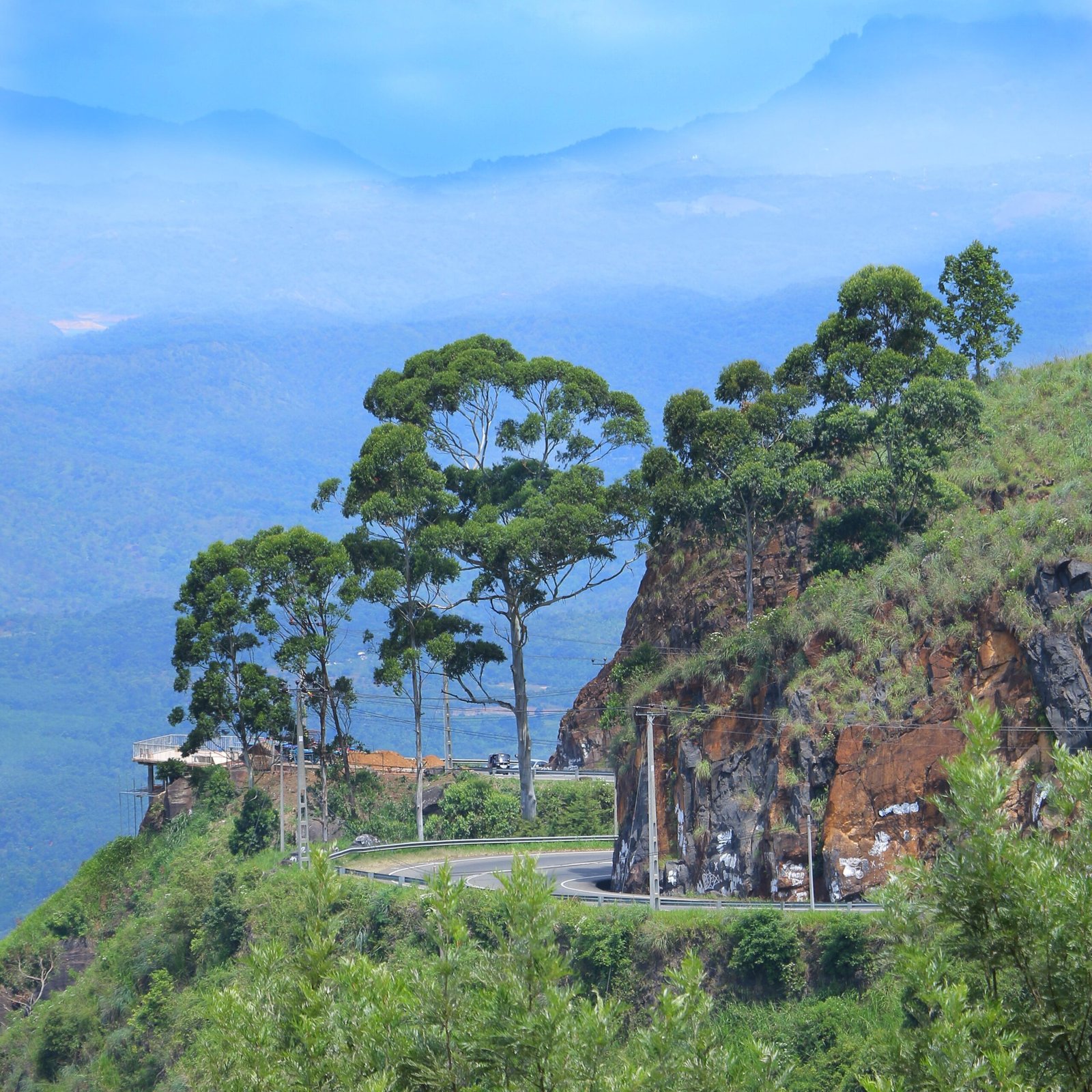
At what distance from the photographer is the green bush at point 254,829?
202 ft

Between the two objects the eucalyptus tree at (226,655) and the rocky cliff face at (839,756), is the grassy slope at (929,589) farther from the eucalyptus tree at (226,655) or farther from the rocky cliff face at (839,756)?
the eucalyptus tree at (226,655)

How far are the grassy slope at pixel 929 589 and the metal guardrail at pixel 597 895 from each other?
5038mm

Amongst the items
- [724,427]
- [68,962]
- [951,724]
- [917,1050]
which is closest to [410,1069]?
[917,1050]

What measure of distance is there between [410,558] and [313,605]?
15.1ft

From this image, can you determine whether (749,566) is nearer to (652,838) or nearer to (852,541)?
(852,541)

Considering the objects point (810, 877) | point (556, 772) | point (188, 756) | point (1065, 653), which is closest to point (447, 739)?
point (556, 772)

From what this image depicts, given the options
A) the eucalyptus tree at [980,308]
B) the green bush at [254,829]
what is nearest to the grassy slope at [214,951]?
the green bush at [254,829]

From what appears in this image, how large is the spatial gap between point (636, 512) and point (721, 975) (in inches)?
974

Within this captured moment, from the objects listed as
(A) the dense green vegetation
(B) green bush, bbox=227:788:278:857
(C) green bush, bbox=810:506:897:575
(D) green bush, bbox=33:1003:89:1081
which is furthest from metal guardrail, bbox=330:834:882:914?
(C) green bush, bbox=810:506:897:575

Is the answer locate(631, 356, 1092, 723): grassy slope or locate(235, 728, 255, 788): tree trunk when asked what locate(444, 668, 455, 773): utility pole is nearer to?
locate(235, 728, 255, 788): tree trunk

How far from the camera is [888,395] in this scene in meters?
52.0

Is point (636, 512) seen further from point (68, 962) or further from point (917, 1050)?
point (917, 1050)

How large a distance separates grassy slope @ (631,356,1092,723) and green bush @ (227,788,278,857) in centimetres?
1717

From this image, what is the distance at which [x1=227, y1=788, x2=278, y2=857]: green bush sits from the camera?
202ft
